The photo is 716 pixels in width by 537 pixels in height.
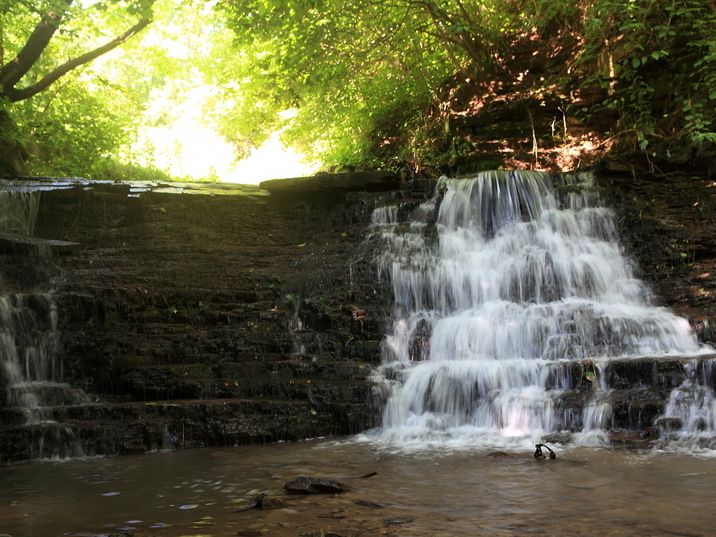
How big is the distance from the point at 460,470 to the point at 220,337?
13.0 ft

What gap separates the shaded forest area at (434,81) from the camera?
11.0 m

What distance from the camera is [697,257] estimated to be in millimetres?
8914

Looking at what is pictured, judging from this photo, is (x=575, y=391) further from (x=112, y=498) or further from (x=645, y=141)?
(x=645, y=141)

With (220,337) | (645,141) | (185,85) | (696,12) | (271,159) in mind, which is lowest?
(220,337)

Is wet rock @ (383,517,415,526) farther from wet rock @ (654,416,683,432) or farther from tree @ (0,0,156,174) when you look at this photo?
tree @ (0,0,156,174)

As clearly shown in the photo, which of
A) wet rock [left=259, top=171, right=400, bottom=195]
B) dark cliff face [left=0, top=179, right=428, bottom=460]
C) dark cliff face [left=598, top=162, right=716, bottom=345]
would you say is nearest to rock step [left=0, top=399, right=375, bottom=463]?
dark cliff face [left=0, top=179, right=428, bottom=460]

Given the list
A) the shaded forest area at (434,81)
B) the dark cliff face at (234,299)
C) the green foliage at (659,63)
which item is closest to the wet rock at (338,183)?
the dark cliff face at (234,299)

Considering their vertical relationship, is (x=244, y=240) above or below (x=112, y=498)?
above

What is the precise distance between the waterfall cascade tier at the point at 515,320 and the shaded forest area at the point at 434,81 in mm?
2251

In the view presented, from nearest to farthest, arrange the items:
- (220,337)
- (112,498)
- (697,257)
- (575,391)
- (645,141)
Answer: (112,498), (575,391), (220,337), (697,257), (645,141)

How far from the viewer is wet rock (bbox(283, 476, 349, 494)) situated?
368 centimetres

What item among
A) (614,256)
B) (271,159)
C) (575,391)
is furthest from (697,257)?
(271,159)

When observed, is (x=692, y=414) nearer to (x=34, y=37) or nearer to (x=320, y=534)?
(x=320, y=534)

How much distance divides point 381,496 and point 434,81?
12.5 metres
